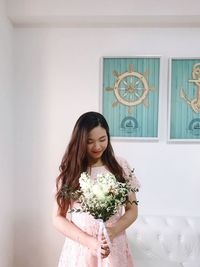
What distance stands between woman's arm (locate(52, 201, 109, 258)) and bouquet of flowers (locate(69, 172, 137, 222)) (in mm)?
112

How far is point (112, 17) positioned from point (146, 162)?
104 centimetres

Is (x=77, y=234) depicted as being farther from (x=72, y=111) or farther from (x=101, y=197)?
(x=72, y=111)

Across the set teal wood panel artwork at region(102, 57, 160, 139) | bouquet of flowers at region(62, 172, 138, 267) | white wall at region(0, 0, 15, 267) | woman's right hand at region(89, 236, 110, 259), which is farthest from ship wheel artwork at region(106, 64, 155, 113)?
woman's right hand at region(89, 236, 110, 259)

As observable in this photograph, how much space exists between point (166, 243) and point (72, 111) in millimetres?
1127

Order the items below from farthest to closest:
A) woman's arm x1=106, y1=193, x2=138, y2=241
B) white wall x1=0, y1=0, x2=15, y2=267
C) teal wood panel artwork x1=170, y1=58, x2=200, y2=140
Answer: teal wood panel artwork x1=170, y1=58, x2=200, y2=140 < white wall x1=0, y1=0, x2=15, y2=267 < woman's arm x1=106, y1=193, x2=138, y2=241

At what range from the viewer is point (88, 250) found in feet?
4.34

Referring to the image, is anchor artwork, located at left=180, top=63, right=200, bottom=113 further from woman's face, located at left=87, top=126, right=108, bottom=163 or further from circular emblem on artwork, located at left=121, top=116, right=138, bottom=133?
woman's face, located at left=87, top=126, right=108, bottom=163

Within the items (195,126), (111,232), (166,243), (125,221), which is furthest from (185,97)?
(111,232)

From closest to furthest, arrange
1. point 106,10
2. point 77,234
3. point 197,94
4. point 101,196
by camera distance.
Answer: point 101,196, point 77,234, point 106,10, point 197,94

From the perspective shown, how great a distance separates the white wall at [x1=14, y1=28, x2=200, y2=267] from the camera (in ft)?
6.88

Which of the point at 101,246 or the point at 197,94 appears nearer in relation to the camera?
the point at 101,246

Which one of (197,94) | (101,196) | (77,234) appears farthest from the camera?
(197,94)

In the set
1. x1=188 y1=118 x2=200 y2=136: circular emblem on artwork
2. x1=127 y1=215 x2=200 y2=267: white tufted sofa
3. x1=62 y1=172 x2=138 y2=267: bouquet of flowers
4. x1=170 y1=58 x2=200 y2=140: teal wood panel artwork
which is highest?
x1=170 y1=58 x2=200 y2=140: teal wood panel artwork

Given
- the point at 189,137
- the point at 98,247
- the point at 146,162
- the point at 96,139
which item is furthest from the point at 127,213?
the point at 189,137
